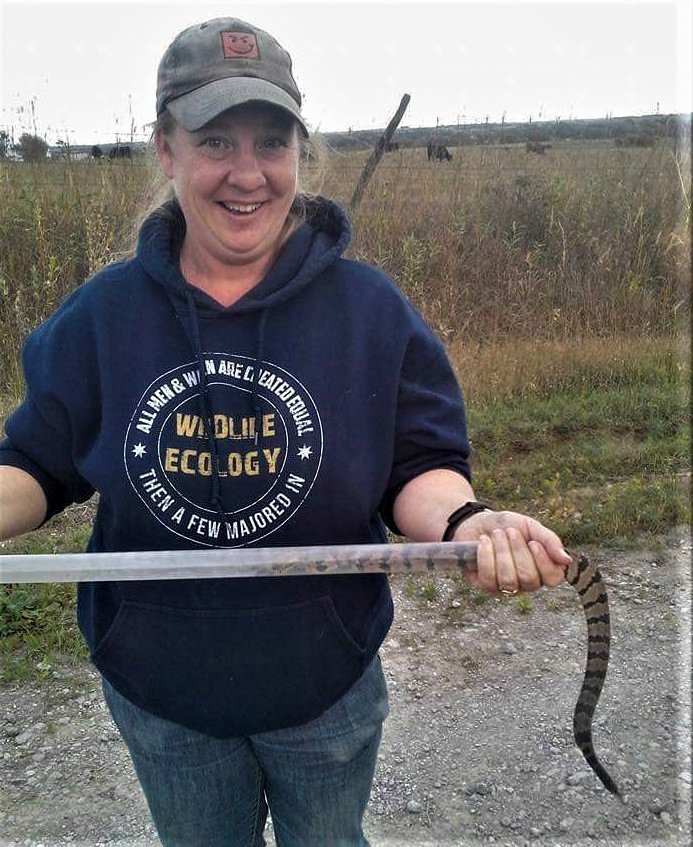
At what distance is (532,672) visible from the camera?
340cm

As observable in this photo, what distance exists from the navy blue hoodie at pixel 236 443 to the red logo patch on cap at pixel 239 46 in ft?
1.32

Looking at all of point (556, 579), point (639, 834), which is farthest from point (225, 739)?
point (639, 834)

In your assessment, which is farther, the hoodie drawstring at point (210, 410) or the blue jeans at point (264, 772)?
the blue jeans at point (264, 772)

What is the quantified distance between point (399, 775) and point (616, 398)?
3.69 meters

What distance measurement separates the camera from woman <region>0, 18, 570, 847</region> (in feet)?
5.57

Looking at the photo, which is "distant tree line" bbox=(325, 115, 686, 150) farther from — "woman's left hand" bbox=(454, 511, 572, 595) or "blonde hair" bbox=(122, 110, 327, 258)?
"woman's left hand" bbox=(454, 511, 572, 595)

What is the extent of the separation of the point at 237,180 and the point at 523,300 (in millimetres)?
5895

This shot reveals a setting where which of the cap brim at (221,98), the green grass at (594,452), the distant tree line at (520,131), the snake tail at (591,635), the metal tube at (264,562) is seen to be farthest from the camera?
the distant tree line at (520,131)

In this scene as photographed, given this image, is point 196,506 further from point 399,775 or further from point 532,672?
point 532,672

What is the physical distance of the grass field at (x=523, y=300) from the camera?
4602 millimetres

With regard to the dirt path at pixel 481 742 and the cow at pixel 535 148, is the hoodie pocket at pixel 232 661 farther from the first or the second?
the cow at pixel 535 148

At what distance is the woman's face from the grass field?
2.36 metres

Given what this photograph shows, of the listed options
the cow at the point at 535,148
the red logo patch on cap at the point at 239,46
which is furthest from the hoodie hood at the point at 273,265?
the cow at the point at 535,148

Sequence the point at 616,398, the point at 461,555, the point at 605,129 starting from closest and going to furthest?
the point at 461,555
the point at 616,398
the point at 605,129
